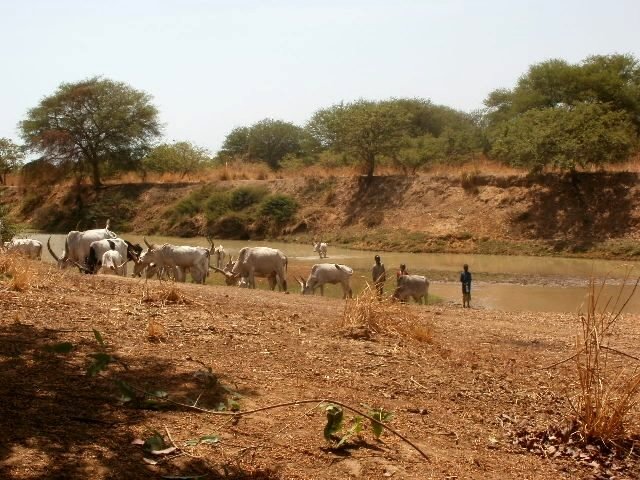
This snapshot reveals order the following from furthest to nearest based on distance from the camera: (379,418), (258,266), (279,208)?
1. (279,208)
2. (258,266)
3. (379,418)

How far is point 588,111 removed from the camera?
37.7m

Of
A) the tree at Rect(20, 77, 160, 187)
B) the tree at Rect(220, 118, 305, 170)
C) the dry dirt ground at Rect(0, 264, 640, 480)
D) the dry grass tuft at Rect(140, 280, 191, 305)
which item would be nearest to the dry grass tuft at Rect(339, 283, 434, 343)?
the dry dirt ground at Rect(0, 264, 640, 480)

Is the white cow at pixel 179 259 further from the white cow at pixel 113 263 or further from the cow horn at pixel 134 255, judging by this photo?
the white cow at pixel 113 263

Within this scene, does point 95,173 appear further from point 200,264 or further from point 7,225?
point 200,264

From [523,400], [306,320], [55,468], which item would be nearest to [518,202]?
[306,320]

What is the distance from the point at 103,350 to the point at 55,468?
244 centimetres

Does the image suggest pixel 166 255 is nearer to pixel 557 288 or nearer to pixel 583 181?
pixel 557 288

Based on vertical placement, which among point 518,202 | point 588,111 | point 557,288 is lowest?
point 557,288

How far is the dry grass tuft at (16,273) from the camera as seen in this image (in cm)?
1003

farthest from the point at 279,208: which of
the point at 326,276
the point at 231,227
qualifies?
the point at 326,276

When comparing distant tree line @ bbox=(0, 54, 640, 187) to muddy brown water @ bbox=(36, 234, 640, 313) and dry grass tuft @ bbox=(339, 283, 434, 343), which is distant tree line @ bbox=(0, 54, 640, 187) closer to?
muddy brown water @ bbox=(36, 234, 640, 313)

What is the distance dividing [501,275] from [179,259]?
12.4 meters

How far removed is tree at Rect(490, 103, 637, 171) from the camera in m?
36.7

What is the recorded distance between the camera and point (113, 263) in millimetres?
18453
